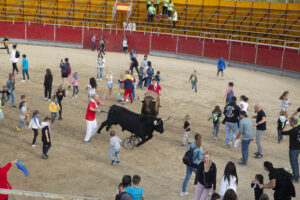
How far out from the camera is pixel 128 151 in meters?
11.8

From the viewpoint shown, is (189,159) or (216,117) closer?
(189,159)

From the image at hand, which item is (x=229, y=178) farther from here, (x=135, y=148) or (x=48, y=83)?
(x=48, y=83)

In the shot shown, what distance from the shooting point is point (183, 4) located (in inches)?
1436

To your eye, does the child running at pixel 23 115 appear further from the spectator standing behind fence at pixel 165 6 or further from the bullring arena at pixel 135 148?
the spectator standing behind fence at pixel 165 6

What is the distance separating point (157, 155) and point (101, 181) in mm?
2373

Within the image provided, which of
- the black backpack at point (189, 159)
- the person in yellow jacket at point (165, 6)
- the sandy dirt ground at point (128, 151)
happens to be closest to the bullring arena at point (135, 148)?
the sandy dirt ground at point (128, 151)

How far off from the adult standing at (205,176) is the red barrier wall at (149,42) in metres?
21.2

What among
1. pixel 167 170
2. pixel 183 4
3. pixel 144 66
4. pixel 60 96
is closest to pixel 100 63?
pixel 144 66

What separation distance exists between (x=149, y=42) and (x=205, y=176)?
1043 inches

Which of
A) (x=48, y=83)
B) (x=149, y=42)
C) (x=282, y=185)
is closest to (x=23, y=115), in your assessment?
(x=48, y=83)

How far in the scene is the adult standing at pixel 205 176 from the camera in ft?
25.0

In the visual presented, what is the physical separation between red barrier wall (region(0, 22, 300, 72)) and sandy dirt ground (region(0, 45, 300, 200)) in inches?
277

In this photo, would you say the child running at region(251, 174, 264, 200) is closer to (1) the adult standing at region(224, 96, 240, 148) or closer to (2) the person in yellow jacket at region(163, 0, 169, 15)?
(1) the adult standing at region(224, 96, 240, 148)

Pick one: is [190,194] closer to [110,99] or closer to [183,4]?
[110,99]
